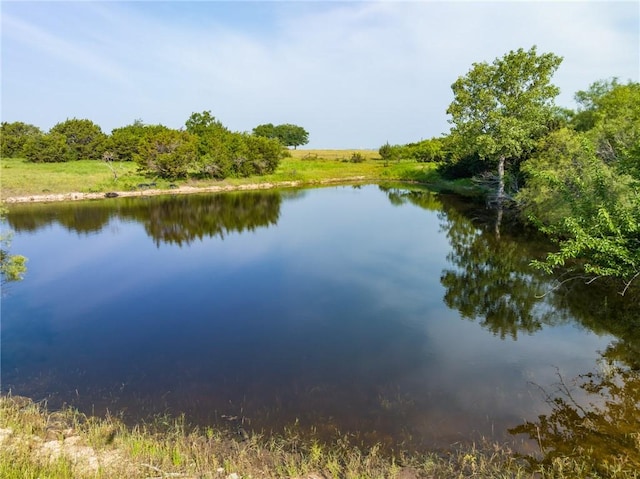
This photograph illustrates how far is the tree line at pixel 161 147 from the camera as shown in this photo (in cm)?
5628

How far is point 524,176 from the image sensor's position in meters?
38.3

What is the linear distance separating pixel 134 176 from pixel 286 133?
256 feet

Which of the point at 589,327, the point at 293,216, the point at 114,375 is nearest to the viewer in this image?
the point at 114,375

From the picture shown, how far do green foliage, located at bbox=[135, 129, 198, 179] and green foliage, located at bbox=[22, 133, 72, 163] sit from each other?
24315mm

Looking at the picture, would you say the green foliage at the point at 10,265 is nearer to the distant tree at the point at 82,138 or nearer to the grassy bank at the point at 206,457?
the grassy bank at the point at 206,457

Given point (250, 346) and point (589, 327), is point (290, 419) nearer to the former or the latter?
point (250, 346)

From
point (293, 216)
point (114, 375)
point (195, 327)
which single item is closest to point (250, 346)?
point (195, 327)

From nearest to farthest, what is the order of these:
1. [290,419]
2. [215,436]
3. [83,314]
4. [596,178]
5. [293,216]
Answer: [215,436] < [290,419] < [596,178] < [83,314] < [293,216]

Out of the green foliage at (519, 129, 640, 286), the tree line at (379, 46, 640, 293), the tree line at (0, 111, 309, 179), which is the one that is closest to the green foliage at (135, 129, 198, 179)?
the tree line at (0, 111, 309, 179)

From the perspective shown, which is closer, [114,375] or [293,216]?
[114,375]

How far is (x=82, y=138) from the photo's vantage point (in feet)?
248

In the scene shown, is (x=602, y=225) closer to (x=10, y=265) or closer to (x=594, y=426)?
(x=594, y=426)

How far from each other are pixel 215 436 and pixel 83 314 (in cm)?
1044

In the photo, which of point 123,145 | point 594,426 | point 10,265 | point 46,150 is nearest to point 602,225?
point 594,426
